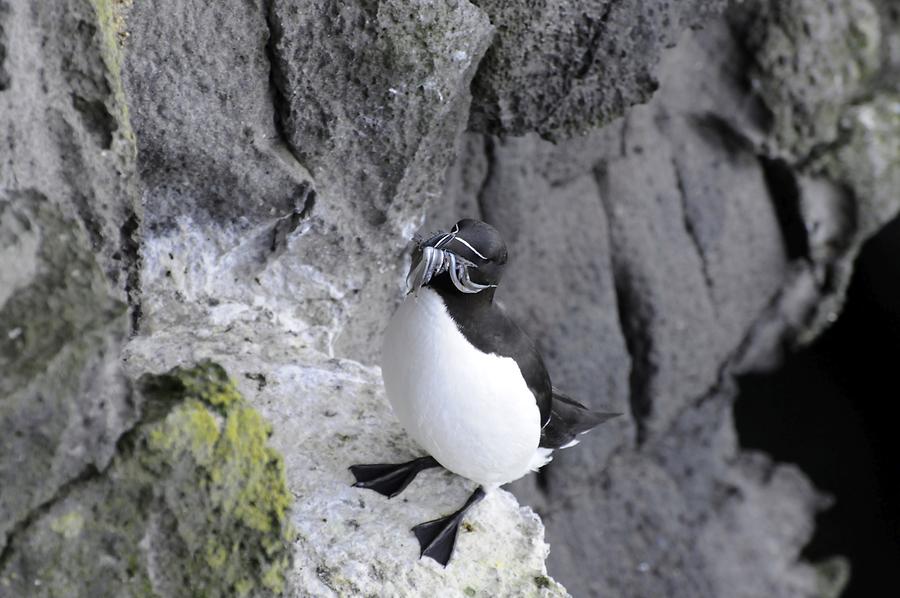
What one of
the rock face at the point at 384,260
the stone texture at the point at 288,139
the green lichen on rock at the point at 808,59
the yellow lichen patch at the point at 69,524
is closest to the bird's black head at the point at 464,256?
the rock face at the point at 384,260

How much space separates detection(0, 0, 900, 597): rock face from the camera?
149 cm

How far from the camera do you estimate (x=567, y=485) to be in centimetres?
430

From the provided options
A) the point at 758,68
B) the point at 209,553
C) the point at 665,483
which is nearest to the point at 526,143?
the point at 758,68

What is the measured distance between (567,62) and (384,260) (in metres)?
0.79

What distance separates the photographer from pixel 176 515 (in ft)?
4.99

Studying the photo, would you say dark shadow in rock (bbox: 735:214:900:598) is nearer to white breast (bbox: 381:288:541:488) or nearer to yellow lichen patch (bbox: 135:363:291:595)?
white breast (bbox: 381:288:541:488)

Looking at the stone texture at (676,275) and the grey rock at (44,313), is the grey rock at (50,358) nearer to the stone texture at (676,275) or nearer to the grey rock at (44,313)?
the grey rock at (44,313)

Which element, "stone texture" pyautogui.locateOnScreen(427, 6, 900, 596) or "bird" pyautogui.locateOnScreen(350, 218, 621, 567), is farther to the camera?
"stone texture" pyautogui.locateOnScreen(427, 6, 900, 596)

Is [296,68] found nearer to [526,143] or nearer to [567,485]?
[526,143]

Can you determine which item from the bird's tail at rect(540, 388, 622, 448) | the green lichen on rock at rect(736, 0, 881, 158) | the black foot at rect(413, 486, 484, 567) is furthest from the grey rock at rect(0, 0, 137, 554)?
the green lichen on rock at rect(736, 0, 881, 158)

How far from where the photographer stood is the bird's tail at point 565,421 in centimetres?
247

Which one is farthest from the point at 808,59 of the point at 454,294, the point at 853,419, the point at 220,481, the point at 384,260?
the point at 220,481

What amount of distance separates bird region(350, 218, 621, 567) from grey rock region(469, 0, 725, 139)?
890mm

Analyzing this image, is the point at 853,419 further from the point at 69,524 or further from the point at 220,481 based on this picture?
the point at 69,524
